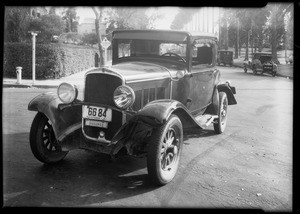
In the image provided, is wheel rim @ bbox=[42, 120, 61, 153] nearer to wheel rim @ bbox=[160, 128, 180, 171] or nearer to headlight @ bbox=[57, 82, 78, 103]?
headlight @ bbox=[57, 82, 78, 103]

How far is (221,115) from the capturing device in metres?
5.79

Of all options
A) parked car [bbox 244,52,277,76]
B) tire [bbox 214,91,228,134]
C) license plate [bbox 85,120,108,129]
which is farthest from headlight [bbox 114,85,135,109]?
parked car [bbox 244,52,277,76]

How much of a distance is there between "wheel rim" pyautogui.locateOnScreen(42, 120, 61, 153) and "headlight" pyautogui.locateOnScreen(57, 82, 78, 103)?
438 millimetres

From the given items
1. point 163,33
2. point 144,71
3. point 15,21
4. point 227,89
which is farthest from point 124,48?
point 227,89

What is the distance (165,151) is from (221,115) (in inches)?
105

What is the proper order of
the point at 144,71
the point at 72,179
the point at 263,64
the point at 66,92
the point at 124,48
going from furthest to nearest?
1. the point at 263,64
2. the point at 124,48
3. the point at 144,71
4. the point at 66,92
5. the point at 72,179

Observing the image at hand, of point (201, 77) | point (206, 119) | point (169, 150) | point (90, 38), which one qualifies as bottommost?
point (169, 150)

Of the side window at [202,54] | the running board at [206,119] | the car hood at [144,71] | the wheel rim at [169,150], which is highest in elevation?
the side window at [202,54]

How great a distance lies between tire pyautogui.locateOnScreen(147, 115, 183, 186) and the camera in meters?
3.18

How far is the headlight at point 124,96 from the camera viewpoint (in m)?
Result: 3.34

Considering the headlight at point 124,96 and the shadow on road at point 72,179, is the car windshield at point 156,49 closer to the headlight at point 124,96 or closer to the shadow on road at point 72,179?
the headlight at point 124,96

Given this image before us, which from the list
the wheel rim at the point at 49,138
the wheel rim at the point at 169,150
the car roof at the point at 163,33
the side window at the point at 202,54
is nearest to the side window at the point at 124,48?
the car roof at the point at 163,33

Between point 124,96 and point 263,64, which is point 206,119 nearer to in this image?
point 124,96

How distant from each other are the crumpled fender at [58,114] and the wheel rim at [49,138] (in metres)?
0.24
